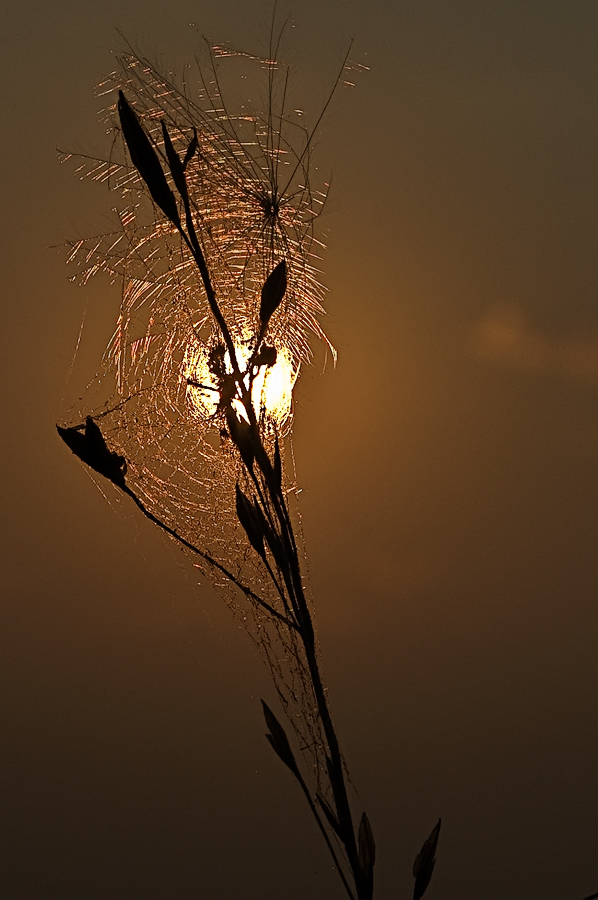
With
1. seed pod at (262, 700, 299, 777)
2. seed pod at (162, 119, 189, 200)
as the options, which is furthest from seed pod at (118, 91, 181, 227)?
seed pod at (262, 700, 299, 777)

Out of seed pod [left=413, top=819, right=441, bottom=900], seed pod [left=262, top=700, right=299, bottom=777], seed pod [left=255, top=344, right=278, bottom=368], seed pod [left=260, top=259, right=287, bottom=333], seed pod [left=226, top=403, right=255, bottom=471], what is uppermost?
seed pod [left=260, top=259, right=287, bottom=333]

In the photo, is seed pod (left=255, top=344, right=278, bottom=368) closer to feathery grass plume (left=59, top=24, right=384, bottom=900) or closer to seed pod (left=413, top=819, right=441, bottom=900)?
feathery grass plume (left=59, top=24, right=384, bottom=900)

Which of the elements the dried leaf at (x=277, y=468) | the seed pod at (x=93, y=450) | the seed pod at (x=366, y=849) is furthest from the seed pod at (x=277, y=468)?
the seed pod at (x=366, y=849)

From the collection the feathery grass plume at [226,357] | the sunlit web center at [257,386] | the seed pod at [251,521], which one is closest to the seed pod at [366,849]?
the feathery grass plume at [226,357]

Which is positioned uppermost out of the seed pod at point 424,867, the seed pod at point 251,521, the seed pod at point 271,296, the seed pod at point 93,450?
the seed pod at point 271,296

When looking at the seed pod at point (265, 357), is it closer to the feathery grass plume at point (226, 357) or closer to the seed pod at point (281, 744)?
the feathery grass plume at point (226, 357)

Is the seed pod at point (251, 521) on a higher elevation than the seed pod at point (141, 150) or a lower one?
lower

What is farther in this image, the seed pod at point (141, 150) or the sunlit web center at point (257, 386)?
the sunlit web center at point (257, 386)

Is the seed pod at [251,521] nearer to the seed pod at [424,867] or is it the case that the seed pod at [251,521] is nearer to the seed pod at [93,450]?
the seed pod at [93,450]

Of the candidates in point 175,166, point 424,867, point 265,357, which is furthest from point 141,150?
point 424,867
